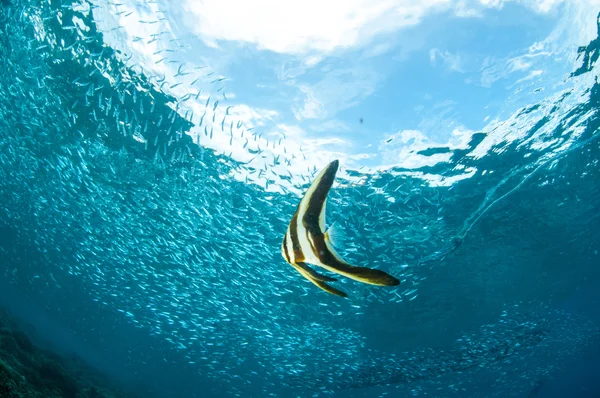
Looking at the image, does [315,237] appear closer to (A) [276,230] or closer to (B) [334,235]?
(B) [334,235]

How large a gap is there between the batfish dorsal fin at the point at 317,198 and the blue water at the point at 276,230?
10.3 metres

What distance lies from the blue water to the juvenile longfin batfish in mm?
10218

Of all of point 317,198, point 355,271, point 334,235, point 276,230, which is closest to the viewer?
point 355,271

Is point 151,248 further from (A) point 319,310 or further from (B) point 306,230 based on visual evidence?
(B) point 306,230

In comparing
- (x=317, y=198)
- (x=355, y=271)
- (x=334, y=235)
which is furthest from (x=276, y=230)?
(x=355, y=271)

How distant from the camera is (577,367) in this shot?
4966cm

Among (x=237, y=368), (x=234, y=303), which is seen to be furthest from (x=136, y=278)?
(x=237, y=368)

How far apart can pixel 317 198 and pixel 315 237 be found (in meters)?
0.12

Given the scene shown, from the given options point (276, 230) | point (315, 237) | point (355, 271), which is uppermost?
point (276, 230)

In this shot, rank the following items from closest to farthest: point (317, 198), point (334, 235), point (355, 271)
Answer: point (355, 271)
point (317, 198)
point (334, 235)

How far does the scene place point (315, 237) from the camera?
3.00 ft

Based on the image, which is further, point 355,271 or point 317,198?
point 317,198

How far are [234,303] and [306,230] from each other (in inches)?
857

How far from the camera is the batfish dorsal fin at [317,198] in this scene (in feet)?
2.77
